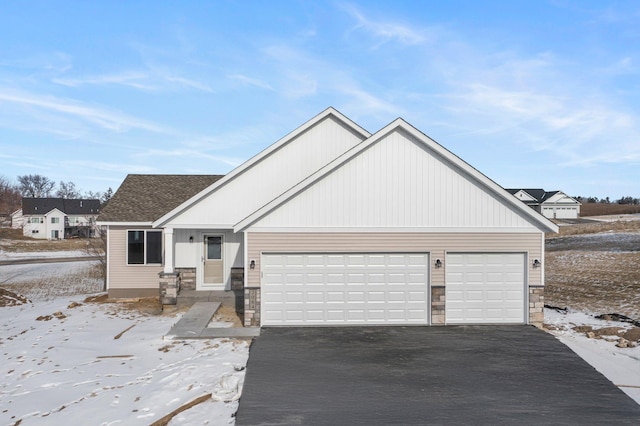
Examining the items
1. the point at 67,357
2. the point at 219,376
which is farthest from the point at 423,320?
the point at 67,357

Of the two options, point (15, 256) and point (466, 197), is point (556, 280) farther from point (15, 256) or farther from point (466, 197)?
point (15, 256)

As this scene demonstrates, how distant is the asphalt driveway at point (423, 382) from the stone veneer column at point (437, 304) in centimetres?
85

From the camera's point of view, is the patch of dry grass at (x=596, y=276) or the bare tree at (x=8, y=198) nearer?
the patch of dry grass at (x=596, y=276)

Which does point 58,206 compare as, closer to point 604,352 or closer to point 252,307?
point 252,307

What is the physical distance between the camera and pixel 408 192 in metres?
13.0

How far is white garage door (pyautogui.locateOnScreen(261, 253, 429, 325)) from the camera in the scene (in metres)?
12.7

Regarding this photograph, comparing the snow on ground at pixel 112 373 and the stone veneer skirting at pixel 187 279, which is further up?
the stone veneer skirting at pixel 187 279

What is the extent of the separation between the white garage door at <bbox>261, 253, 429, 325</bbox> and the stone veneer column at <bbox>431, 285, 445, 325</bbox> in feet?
0.66

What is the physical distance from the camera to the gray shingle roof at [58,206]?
68250 mm

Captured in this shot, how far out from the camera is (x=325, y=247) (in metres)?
12.8

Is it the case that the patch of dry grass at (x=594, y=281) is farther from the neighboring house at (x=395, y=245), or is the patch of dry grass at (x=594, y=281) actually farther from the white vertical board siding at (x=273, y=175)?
the white vertical board siding at (x=273, y=175)

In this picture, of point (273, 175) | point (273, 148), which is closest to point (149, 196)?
point (273, 175)

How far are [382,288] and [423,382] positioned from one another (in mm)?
4541

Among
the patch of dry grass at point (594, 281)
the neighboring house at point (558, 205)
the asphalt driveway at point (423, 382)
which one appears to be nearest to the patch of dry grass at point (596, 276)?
the patch of dry grass at point (594, 281)
